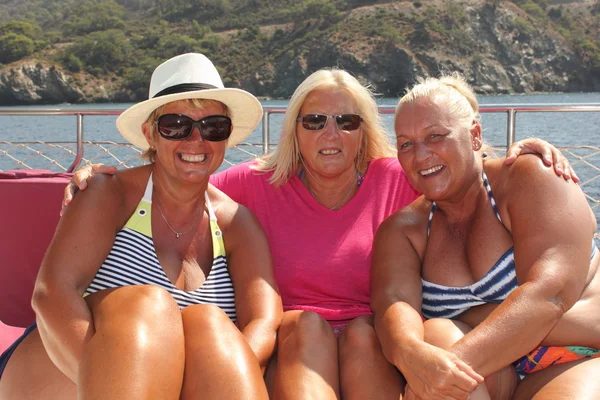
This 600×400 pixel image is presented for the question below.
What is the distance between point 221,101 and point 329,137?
518 mm

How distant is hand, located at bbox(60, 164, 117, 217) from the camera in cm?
237

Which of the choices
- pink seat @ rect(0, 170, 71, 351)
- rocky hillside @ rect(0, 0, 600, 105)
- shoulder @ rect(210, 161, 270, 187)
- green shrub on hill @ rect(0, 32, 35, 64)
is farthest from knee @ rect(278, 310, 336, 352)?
green shrub on hill @ rect(0, 32, 35, 64)

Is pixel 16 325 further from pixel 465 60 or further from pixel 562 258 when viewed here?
pixel 465 60

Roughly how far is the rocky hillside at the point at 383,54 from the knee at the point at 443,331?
6720 centimetres

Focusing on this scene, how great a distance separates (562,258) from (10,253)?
2234 mm

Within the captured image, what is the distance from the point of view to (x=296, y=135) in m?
3.04

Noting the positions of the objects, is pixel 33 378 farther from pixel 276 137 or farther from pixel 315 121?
pixel 276 137

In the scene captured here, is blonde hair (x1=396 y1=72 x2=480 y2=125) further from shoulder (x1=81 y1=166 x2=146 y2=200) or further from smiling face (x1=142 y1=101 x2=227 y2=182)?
shoulder (x1=81 y1=166 x2=146 y2=200)

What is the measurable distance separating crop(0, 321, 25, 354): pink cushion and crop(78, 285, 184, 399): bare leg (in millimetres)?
850

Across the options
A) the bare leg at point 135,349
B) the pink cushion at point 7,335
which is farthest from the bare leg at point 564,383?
the pink cushion at point 7,335

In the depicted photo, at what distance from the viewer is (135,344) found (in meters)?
1.87

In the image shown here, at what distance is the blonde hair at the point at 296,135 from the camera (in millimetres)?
2965

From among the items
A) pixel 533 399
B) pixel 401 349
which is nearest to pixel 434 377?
pixel 401 349

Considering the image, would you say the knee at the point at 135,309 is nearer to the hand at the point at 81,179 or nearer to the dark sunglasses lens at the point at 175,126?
the hand at the point at 81,179
